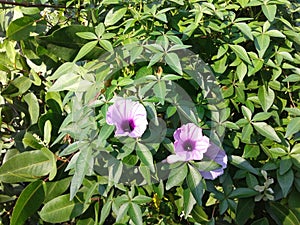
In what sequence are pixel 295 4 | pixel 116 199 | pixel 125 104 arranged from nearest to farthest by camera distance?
pixel 125 104, pixel 116 199, pixel 295 4

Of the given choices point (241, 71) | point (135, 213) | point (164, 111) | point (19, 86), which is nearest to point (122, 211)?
point (135, 213)

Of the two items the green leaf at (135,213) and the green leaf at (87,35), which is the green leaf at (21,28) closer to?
the green leaf at (87,35)

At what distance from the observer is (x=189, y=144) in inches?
47.6

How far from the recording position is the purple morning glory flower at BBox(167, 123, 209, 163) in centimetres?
121

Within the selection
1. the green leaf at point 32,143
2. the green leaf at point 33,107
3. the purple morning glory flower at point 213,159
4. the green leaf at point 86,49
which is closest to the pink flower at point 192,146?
the purple morning glory flower at point 213,159

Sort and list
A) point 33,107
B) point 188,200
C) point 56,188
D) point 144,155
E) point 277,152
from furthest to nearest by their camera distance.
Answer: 1. point 33,107
2. point 56,188
3. point 277,152
4. point 188,200
5. point 144,155

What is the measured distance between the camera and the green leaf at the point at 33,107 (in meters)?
1.62

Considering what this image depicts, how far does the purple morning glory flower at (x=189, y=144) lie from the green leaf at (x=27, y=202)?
1.45 feet

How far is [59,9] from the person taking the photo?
1.66m

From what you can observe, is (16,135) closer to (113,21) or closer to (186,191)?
(113,21)

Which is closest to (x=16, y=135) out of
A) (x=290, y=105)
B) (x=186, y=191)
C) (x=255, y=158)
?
(x=186, y=191)

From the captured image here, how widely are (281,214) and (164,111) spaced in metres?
0.47

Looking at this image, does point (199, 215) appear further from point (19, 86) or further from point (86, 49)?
point (19, 86)

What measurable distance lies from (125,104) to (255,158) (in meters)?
0.46
